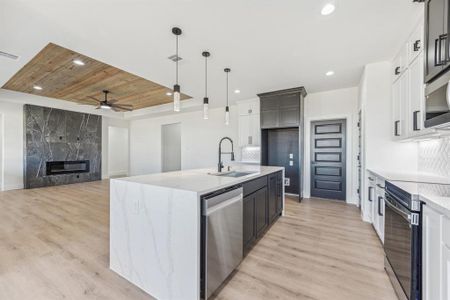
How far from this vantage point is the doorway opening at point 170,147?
8.36 metres

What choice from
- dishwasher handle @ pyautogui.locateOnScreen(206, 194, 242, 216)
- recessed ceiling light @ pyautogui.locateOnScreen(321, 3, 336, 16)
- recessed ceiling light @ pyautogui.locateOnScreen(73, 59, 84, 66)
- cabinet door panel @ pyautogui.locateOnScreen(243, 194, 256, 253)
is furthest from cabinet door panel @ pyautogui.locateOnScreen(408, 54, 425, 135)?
recessed ceiling light @ pyautogui.locateOnScreen(73, 59, 84, 66)

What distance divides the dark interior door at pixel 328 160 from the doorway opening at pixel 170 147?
5432mm

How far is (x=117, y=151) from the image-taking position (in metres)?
8.98

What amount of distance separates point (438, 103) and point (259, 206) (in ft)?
6.41

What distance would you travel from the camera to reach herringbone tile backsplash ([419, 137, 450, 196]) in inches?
89.6

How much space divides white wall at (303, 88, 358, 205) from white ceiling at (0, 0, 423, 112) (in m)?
0.95

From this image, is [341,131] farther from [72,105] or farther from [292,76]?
[72,105]

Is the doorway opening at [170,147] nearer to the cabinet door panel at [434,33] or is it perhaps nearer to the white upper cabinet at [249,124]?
the white upper cabinet at [249,124]

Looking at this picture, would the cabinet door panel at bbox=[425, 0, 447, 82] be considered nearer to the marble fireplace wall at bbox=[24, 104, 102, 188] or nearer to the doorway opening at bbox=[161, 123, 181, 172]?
the doorway opening at bbox=[161, 123, 181, 172]

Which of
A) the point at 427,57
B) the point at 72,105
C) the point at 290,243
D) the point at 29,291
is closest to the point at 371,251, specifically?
the point at 290,243

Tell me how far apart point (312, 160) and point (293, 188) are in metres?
0.88

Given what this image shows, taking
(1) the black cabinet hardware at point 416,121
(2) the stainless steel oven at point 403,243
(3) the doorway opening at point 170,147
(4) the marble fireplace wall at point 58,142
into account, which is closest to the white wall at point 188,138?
(3) the doorway opening at point 170,147

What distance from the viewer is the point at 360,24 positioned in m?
2.34

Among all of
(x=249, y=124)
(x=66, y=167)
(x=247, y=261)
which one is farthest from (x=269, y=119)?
(x=66, y=167)
